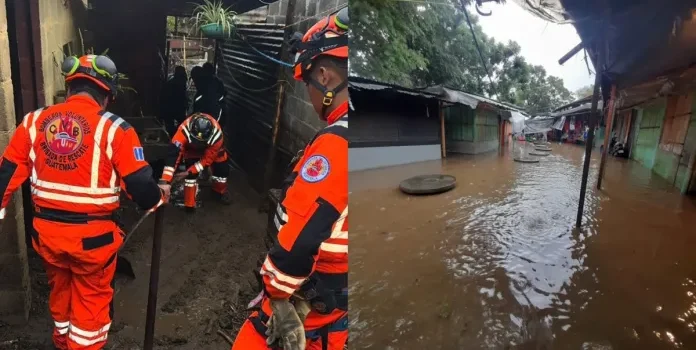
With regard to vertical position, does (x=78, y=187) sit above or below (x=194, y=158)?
above

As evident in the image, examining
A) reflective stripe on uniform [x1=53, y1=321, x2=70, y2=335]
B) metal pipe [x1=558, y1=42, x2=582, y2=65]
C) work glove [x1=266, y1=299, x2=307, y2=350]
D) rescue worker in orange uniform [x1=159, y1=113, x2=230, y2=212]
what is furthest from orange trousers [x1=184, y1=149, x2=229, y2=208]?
metal pipe [x1=558, y1=42, x2=582, y2=65]

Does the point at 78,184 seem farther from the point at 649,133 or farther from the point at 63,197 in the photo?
the point at 649,133

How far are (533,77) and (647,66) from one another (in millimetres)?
355

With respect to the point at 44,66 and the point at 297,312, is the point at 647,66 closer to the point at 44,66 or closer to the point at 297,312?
the point at 297,312

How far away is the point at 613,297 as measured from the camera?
3.83 ft

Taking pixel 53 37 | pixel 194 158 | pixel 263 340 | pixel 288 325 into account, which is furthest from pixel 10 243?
pixel 194 158

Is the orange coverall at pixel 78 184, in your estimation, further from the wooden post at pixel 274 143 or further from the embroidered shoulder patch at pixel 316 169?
the wooden post at pixel 274 143

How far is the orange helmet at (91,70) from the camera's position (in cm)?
255

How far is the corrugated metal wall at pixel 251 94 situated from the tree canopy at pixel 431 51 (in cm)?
431

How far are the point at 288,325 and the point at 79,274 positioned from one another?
195 cm

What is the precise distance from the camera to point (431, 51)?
101cm

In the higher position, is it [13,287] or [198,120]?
[198,120]

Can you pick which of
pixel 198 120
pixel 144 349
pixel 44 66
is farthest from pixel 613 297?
pixel 198 120

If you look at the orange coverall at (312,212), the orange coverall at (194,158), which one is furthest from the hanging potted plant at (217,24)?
the orange coverall at (312,212)
